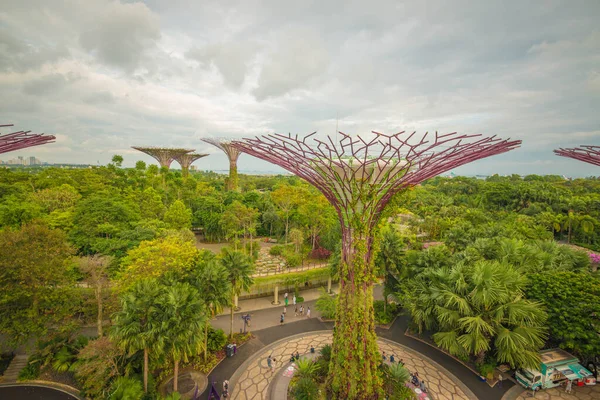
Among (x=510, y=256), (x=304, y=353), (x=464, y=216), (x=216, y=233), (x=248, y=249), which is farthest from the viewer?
(x=464, y=216)

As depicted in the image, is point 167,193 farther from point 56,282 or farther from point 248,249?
point 56,282

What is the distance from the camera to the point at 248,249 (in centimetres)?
3081

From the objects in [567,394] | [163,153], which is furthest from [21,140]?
[163,153]

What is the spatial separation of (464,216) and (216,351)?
39.4 m

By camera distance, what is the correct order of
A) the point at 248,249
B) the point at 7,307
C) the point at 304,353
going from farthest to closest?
the point at 248,249 < the point at 304,353 < the point at 7,307

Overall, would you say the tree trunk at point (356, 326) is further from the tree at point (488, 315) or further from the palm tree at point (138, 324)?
the palm tree at point (138, 324)

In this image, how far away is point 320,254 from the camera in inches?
1178

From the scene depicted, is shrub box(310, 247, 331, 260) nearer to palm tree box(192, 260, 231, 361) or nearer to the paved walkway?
palm tree box(192, 260, 231, 361)

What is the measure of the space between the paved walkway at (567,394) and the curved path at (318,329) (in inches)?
31.4

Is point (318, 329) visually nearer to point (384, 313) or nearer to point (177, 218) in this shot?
point (384, 313)

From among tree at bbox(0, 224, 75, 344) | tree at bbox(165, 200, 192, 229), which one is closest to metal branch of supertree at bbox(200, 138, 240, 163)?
tree at bbox(165, 200, 192, 229)

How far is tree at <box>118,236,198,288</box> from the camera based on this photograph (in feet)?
49.9

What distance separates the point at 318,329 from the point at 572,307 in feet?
47.0

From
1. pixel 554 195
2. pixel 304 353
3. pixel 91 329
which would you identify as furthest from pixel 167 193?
pixel 554 195
